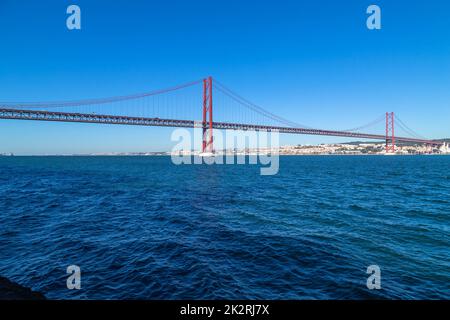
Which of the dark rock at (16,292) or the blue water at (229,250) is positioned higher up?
the dark rock at (16,292)

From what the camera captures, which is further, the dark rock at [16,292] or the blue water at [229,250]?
the blue water at [229,250]

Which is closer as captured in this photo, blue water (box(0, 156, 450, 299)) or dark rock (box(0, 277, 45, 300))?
dark rock (box(0, 277, 45, 300))

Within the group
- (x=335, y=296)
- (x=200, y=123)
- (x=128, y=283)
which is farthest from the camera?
(x=200, y=123)

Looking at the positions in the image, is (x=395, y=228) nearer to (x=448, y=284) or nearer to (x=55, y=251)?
(x=448, y=284)

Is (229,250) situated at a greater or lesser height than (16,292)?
lesser

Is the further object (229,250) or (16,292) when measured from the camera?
(229,250)

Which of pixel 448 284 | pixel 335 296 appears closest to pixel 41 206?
pixel 335 296

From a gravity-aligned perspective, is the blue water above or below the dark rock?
below
